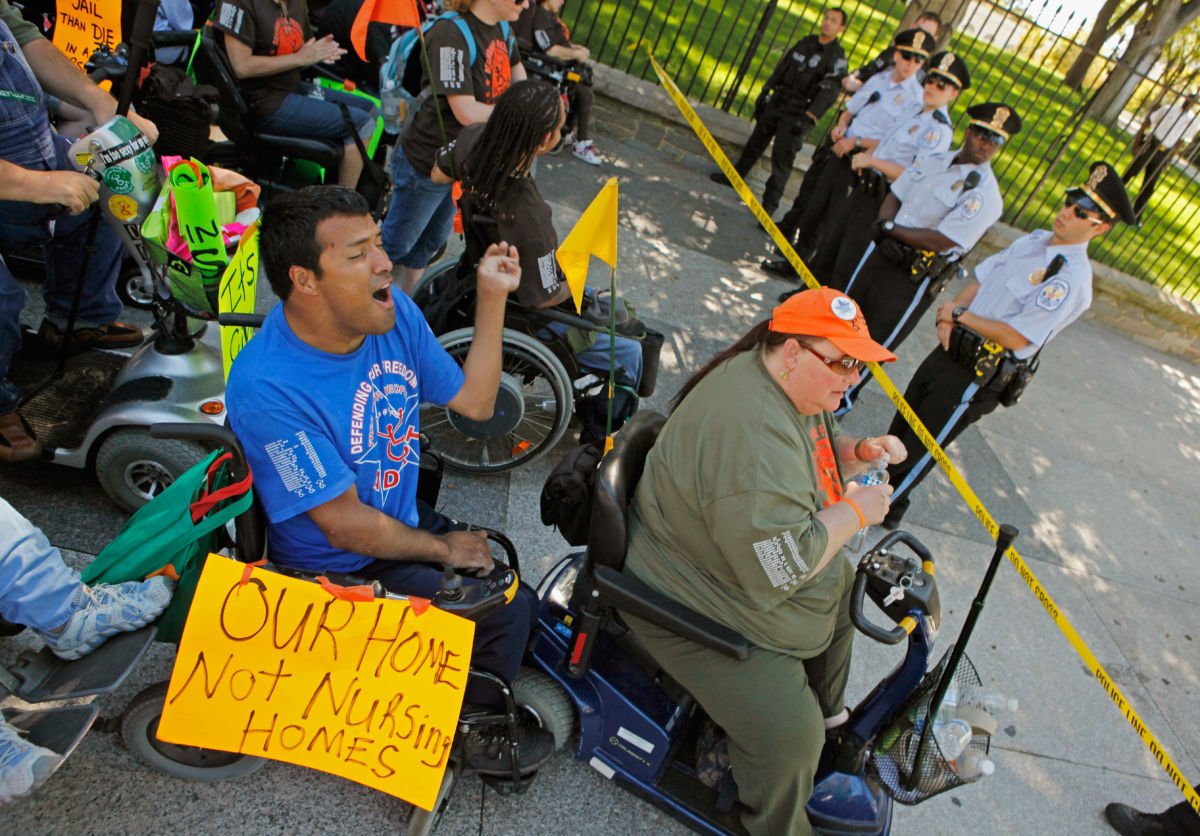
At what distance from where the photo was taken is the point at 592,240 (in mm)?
2932

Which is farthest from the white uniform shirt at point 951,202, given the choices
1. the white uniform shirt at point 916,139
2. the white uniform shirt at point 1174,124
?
the white uniform shirt at point 1174,124

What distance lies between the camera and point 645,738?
2396 millimetres

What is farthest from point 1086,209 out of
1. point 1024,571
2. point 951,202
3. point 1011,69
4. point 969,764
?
point 1011,69

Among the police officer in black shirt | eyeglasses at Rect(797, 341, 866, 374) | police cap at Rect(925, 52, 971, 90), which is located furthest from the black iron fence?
eyeglasses at Rect(797, 341, 866, 374)

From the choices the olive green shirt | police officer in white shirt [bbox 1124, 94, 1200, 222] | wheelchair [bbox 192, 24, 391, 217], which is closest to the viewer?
the olive green shirt

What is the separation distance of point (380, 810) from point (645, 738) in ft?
2.66

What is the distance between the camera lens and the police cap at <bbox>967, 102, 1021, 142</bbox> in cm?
446

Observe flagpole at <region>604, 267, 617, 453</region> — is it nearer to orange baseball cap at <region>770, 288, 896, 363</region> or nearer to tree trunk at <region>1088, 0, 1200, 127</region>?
orange baseball cap at <region>770, 288, 896, 363</region>

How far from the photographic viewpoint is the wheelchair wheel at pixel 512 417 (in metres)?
3.39

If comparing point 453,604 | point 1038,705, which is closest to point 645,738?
point 453,604

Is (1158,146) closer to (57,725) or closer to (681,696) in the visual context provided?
(681,696)

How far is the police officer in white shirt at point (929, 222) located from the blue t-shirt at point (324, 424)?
3295 mm

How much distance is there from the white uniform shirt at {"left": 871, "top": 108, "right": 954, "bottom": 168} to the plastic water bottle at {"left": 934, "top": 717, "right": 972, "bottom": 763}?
12.8ft

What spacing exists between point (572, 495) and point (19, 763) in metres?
1.50
